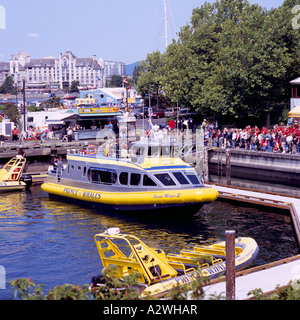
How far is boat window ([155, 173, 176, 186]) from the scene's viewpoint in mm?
28561

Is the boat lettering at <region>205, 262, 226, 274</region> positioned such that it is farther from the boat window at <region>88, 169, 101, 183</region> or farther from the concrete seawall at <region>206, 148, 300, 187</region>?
the concrete seawall at <region>206, 148, 300, 187</region>

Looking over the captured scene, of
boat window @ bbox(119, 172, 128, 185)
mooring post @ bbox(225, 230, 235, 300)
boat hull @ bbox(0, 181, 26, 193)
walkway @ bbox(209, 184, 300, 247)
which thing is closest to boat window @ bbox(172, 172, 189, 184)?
boat window @ bbox(119, 172, 128, 185)

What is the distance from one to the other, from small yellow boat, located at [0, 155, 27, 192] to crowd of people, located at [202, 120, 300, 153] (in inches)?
546

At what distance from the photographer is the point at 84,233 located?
87.5 feet

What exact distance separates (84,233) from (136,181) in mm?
4549

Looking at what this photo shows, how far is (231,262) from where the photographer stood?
13.4 metres

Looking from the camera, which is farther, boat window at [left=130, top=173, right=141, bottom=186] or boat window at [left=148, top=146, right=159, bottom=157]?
boat window at [left=148, top=146, right=159, bottom=157]

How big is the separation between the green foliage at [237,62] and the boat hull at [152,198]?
18664 mm

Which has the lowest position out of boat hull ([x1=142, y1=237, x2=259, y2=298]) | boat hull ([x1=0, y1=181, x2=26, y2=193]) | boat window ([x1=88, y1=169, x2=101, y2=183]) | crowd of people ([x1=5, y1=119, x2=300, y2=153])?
boat hull ([x1=142, y1=237, x2=259, y2=298])

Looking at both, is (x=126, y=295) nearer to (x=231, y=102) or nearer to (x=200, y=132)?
(x=200, y=132)

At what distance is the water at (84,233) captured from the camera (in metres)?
20.9

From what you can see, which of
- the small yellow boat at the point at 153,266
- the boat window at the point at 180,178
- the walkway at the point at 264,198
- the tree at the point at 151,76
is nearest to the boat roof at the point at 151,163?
the boat window at the point at 180,178

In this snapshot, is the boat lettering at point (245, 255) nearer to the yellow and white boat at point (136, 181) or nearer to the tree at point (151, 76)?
the yellow and white boat at point (136, 181)

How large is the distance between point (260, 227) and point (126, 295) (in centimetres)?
1975
